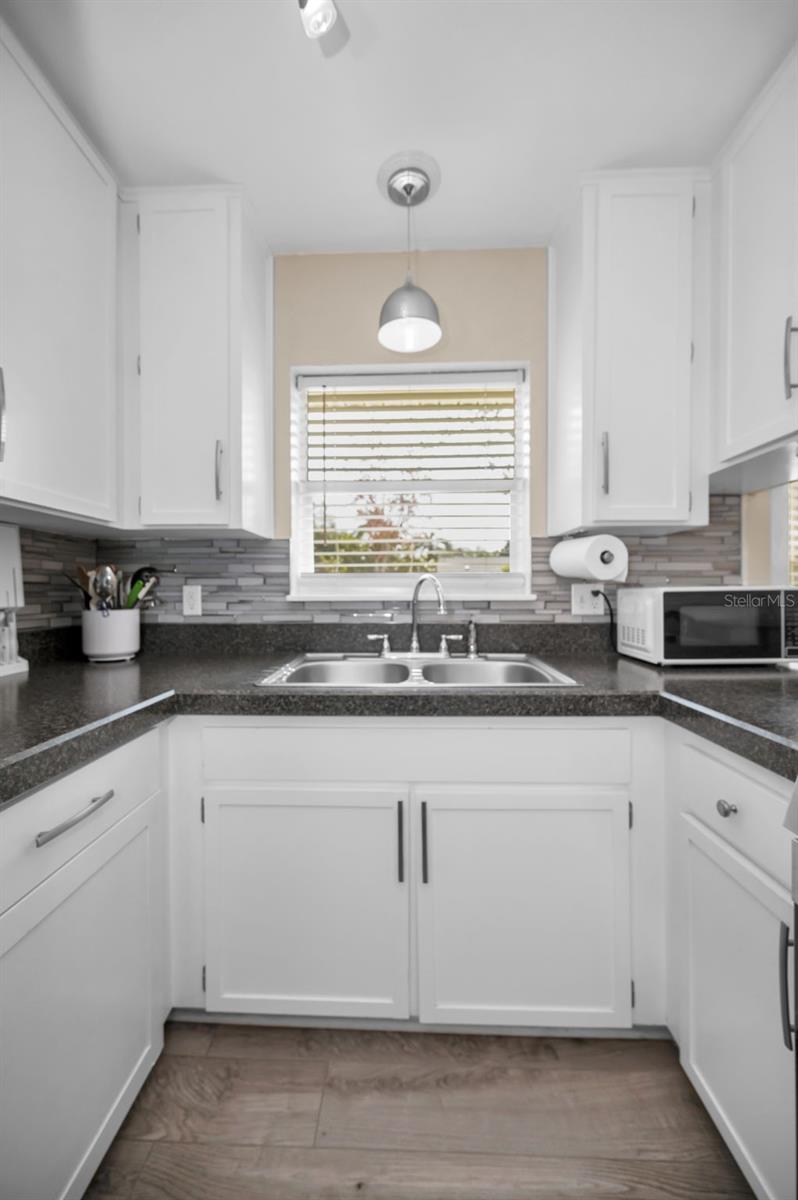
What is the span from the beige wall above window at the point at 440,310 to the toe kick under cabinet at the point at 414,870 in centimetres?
99

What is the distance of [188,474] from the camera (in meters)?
1.88

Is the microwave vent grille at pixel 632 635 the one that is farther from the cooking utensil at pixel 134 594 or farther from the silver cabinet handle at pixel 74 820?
the cooking utensil at pixel 134 594

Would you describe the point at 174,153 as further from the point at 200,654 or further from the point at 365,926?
the point at 365,926

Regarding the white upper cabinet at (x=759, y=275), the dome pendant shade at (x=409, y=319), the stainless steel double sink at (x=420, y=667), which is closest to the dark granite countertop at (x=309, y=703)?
the stainless steel double sink at (x=420, y=667)

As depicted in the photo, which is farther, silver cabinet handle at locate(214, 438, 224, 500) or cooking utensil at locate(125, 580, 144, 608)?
cooking utensil at locate(125, 580, 144, 608)

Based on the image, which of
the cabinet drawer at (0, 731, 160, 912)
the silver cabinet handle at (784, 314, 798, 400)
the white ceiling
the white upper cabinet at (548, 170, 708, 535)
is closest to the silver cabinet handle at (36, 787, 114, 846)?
the cabinet drawer at (0, 731, 160, 912)

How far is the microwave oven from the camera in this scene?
64.9 inches

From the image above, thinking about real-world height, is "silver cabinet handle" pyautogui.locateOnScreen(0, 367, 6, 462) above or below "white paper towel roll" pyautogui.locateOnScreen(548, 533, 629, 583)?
above

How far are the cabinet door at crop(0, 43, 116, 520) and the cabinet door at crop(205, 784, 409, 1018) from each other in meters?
0.93

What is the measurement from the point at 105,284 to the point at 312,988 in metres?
2.01

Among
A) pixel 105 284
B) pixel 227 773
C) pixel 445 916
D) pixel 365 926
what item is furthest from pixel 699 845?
pixel 105 284

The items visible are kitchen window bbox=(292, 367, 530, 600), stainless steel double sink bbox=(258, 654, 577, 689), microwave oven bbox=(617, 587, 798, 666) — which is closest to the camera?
microwave oven bbox=(617, 587, 798, 666)

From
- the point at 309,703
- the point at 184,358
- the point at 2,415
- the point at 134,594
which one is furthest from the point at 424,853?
the point at 184,358

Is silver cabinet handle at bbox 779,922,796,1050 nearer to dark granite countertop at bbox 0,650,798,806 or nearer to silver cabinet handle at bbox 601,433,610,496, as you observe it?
dark granite countertop at bbox 0,650,798,806
